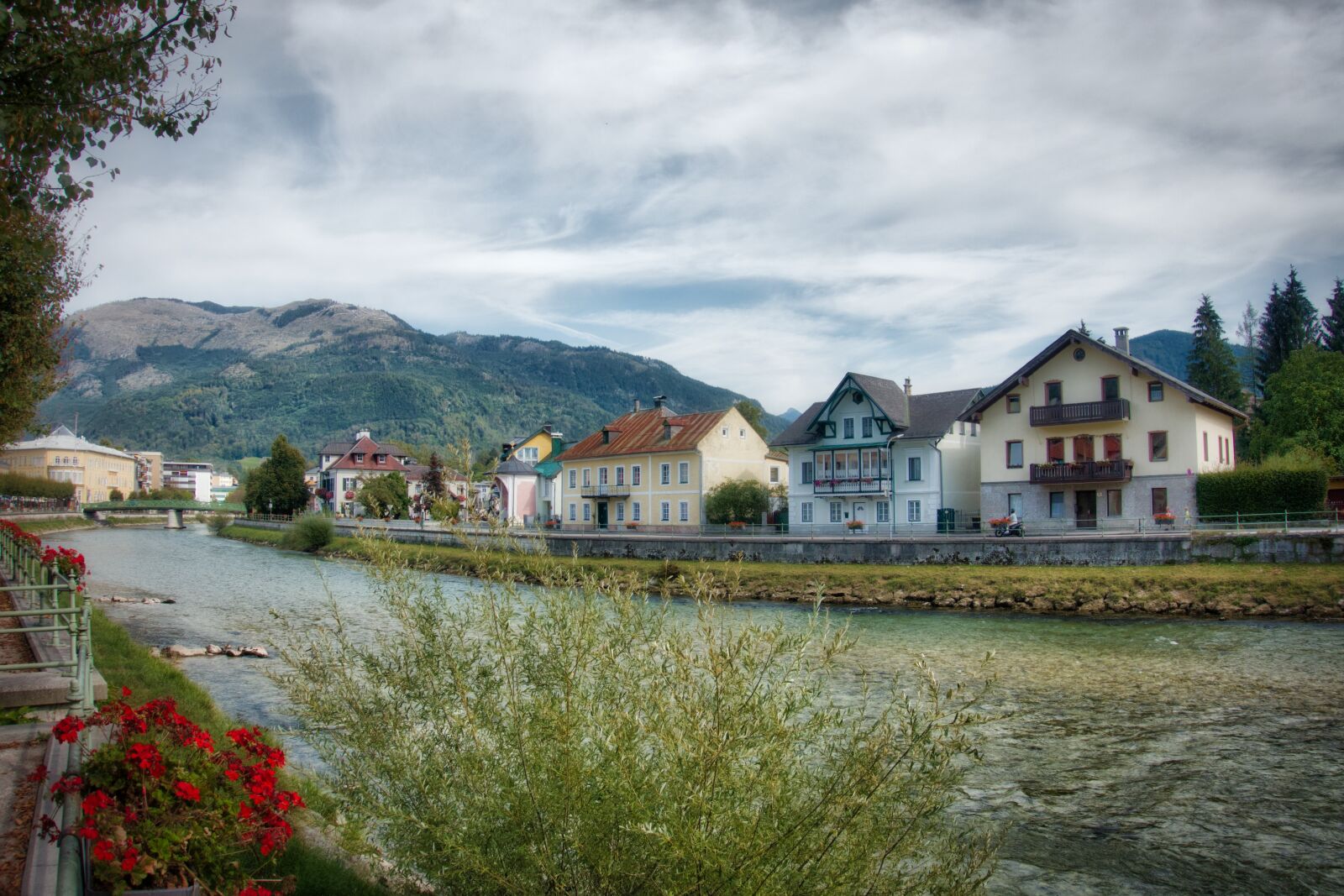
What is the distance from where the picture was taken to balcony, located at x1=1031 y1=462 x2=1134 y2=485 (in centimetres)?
4244

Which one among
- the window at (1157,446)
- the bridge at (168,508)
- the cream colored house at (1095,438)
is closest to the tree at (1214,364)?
the cream colored house at (1095,438)

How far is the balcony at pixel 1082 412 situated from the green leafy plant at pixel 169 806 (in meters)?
44.3

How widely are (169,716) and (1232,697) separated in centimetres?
1708

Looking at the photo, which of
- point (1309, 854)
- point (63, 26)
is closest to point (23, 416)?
point (63, 26)

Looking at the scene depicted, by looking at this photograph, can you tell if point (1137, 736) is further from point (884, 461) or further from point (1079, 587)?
point (884, 461)

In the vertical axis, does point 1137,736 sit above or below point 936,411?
below

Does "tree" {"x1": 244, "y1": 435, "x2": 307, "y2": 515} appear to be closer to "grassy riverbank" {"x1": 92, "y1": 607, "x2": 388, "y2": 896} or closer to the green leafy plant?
"grassy riverbank" {"x1": 92, "y1": 607, "x2": 388, "y2": 896}

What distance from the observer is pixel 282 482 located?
101m

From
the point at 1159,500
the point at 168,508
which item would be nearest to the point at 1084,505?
the point at 1159,500

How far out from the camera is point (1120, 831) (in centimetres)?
990

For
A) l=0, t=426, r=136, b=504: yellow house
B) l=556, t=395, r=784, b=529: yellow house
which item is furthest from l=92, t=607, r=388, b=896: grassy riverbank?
l=0, t=426, r=136, b=504: yellow house

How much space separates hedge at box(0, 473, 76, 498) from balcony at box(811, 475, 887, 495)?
114131 millimetres

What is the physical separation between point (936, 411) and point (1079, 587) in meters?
23.1

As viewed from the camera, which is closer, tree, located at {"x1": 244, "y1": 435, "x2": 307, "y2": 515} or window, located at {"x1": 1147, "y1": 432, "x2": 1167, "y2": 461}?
window, located at {"x1": 1147, "y1": 432, "x2": 1167, "y2": 461}
